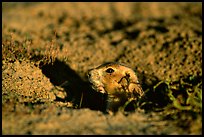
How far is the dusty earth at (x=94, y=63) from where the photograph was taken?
9.81ft

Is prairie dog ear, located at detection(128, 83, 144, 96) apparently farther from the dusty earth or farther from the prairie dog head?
the dusty earth

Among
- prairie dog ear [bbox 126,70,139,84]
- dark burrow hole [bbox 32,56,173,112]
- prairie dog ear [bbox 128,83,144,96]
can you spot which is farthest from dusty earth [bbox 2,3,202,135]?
prairie dog ear [bbox 126,70,139,84]

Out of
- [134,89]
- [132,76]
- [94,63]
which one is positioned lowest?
[134,89]

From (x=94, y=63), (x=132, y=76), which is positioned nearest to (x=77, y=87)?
(x=94, y=63)

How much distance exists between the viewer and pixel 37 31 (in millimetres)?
6023

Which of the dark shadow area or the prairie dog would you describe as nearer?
the prairie dog

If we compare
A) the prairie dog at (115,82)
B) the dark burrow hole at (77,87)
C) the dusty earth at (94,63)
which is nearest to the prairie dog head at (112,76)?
the prairie dog at (115,82)

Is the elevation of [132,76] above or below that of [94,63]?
below

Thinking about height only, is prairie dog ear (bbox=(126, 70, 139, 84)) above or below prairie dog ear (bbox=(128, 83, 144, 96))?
above

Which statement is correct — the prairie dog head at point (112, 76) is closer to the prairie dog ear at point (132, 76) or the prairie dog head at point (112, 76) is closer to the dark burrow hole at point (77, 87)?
the prairie dog ear at point (132, 76)

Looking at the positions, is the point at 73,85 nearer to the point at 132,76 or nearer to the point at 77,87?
the point at 77,87

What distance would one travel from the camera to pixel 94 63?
17.2ft

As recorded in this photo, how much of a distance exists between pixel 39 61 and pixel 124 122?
6.49 ft

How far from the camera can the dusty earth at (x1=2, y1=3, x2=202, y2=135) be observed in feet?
9.81
